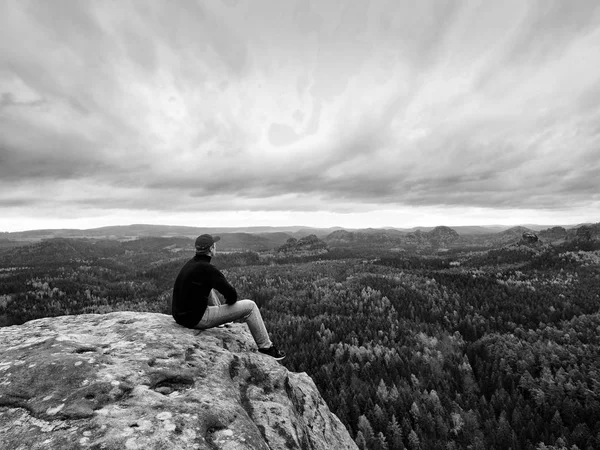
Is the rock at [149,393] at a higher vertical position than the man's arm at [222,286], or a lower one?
lower

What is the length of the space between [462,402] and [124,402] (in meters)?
9.76

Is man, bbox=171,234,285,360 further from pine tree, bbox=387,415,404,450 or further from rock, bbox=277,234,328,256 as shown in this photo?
rock, bbox=277,234,328,256

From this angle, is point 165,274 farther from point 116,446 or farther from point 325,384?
point 116,446

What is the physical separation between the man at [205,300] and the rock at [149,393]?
33 cm

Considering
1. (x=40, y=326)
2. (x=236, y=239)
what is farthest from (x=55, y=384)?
(x=236, y=239)

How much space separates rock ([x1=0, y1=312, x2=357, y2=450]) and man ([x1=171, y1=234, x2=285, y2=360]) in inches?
12.9

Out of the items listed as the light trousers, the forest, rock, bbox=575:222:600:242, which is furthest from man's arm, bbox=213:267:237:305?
rock, bbox=575:222:600:242

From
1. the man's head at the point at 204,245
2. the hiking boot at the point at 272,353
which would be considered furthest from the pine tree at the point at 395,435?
the man's head at the point at 204,245

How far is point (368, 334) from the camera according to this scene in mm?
Answer: 14633

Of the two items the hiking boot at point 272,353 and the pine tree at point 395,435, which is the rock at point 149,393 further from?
the pine tree at point 395,435

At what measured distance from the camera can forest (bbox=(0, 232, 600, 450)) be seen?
Result: 26.6 ft

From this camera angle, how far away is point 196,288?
680 cm

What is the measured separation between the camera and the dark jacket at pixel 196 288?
6805 mm

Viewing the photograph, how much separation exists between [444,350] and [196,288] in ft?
37.1
